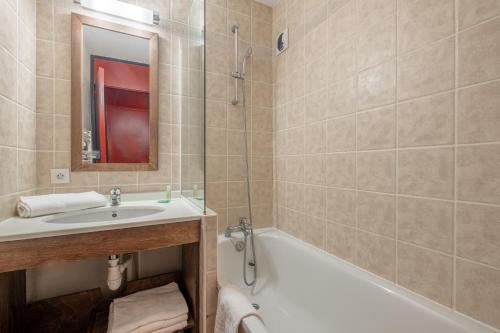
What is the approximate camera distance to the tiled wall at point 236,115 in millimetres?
1649

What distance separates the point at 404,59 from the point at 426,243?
763mm

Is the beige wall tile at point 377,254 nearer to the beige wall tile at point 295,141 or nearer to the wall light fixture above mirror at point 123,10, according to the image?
the beige wall tile at point 295,141

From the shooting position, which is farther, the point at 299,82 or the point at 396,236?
the point at 299,82

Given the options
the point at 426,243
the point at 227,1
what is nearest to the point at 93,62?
the point at 227,1

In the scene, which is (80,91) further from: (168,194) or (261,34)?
(261,34)

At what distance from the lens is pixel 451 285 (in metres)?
0.80

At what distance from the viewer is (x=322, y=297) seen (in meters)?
1.24

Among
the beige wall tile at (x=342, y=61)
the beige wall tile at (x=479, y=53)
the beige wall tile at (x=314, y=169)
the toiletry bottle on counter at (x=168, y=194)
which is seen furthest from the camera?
the toiletry bottle on counter at (x=168, y=194)

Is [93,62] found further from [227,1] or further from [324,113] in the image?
[324,113]

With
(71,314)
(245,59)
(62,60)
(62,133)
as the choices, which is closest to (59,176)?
(62,133)

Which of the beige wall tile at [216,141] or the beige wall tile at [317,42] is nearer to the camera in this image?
the beige wall tile at [317,42]

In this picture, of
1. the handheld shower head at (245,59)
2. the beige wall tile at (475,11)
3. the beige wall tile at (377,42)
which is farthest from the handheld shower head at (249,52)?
the beige wall tile at (475,11)

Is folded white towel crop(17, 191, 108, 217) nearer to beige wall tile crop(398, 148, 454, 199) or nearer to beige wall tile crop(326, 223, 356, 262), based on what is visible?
beige wall tile crop(326, 223, 356, 262)

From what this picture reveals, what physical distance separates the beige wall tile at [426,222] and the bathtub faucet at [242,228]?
1002 millimetres
